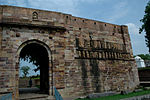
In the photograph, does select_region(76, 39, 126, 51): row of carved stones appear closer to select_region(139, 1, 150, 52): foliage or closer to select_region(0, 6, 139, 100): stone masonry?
select_region(0, 6, 139, 100): stone masonry

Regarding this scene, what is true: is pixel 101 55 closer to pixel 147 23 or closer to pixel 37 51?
pixel 37 51

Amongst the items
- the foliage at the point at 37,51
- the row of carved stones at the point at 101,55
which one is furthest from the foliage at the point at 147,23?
the foliage at the point at 37,51

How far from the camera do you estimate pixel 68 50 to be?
867 centimetres

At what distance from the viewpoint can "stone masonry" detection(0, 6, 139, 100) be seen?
706 centimetres

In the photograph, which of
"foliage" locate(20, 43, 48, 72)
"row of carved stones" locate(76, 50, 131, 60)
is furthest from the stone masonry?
"foliage" locate(20, 43, 48, 72)

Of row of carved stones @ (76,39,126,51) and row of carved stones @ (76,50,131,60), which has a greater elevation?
row of carved stones @ (76,39,126,51)

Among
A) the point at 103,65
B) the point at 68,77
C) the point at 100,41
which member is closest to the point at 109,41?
the point at 100,41

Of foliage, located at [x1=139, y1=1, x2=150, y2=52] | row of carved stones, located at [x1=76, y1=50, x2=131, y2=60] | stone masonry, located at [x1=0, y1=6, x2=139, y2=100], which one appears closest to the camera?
stone masonry, located at [x1=0, y1=6, x2=139, y2=100]

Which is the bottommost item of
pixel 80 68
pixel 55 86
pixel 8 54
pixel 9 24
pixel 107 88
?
pixel 107 88

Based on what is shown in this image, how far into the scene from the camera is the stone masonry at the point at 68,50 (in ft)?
23.2

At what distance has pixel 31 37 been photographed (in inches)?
300

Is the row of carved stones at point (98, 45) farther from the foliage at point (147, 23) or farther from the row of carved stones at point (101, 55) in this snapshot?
the foliage at point (147, 23)

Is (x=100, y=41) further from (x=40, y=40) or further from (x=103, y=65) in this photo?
(x=40, y=40)

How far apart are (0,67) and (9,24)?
2603 millimetres
